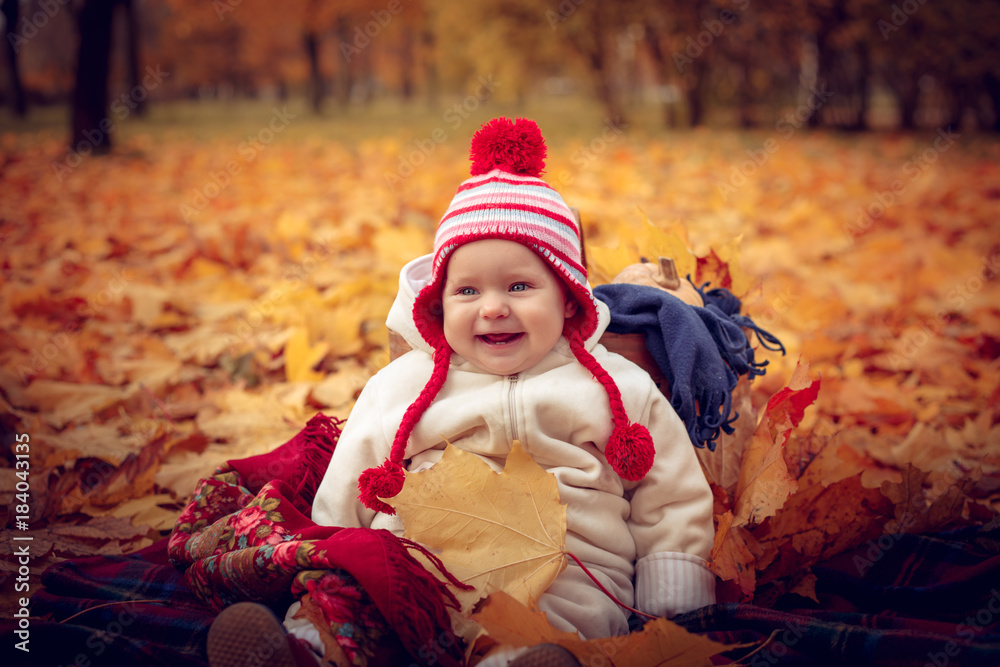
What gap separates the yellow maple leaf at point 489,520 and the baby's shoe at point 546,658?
201 millimetres

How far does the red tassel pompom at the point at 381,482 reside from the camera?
1451mm

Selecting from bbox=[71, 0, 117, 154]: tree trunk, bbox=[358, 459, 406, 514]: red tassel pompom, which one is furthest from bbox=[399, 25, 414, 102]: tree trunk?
bbox=[358, 459, 406, 514]: red tassel pompom

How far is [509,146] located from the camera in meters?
1.56

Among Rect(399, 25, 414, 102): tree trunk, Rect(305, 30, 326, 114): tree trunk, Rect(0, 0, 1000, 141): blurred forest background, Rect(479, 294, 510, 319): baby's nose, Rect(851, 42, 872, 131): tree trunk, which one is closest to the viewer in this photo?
Rect(479, 294, 510, 319): baby's nose

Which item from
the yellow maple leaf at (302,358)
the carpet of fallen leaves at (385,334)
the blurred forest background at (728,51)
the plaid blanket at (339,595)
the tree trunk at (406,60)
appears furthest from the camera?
the tree trunk at (406,60)

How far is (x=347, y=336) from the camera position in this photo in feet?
9.36

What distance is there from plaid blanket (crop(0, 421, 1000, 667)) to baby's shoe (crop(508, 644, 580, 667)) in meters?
0.23

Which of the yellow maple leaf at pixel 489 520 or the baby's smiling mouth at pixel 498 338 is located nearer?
the yellow maple leaf at pixel 489 520

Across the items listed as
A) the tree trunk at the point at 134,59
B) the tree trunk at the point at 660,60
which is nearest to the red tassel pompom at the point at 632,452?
the tree trunk at the point at 660,60

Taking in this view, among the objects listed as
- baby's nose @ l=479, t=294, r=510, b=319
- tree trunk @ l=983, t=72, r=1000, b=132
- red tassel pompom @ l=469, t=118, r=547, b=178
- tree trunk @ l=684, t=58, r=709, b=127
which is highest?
tree trunk @ l=684, t=58, r=709, b=127

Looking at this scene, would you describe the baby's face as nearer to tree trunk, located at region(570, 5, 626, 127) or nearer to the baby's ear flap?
the baby's ear flap

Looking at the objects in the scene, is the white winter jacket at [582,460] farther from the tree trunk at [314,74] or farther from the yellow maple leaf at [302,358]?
the tree trunk at [314,74]

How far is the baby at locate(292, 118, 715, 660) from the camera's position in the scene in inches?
57.4

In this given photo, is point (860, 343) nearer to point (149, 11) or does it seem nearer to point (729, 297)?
point (729, 297)
